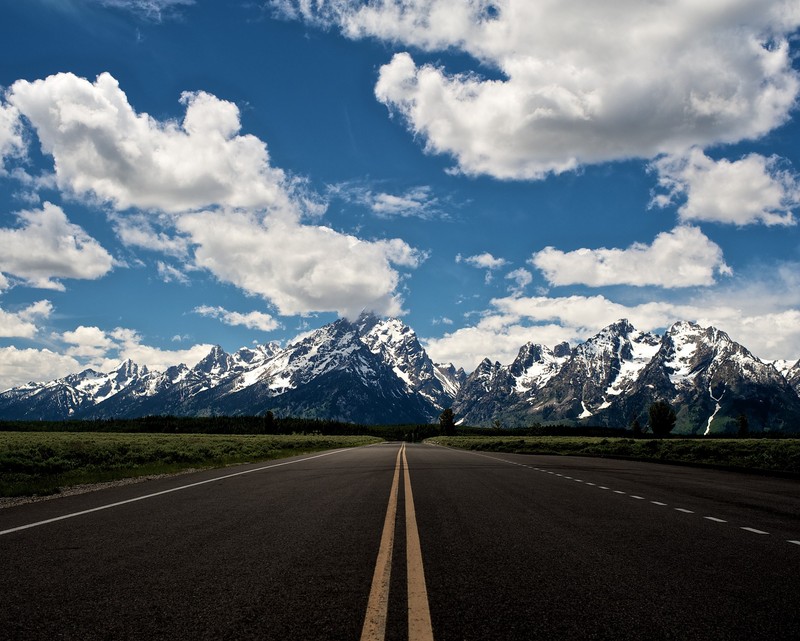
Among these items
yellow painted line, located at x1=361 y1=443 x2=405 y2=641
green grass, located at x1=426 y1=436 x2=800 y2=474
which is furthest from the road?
green grass, located at x1=426 y1=436 x2=800 y2=474

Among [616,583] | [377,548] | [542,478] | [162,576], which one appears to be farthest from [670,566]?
[542,478]

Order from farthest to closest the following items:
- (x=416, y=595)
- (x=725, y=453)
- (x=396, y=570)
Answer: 1. (x=725, y=453)
2. (x=396, y=570)
3. (x=416, y=595)

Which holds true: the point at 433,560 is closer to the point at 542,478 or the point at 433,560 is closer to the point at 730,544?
the point at 730,544

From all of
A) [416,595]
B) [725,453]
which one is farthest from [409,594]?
[725,453]

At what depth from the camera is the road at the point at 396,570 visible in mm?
4648

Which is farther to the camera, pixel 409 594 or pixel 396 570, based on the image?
pixel 396 570

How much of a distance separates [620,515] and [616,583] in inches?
226

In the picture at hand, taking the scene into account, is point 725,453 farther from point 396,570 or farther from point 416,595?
point 416,595

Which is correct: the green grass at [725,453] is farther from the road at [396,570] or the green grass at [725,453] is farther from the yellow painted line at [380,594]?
the yellow painted line at [380,594]

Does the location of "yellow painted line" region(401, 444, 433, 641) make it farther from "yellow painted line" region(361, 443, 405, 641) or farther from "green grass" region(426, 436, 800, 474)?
"green grass" region(426, 436, 800, 474)

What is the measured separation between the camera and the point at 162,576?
20.2 feet

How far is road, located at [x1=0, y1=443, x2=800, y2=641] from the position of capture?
465 cm

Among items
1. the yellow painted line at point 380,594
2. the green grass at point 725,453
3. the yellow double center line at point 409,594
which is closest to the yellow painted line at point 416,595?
the yellow double center line at point 409,594

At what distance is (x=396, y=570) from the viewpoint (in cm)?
645
